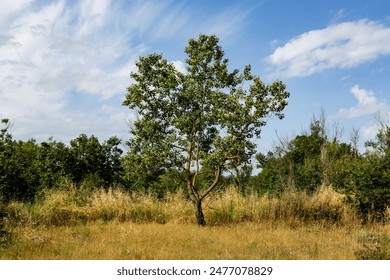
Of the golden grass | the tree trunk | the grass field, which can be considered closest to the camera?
the golden grass

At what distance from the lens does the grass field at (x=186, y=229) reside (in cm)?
1225

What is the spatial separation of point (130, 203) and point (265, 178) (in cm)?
1474

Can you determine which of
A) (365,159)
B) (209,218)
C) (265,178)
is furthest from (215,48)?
(265,178)

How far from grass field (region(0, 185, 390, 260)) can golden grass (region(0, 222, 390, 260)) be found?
26mm

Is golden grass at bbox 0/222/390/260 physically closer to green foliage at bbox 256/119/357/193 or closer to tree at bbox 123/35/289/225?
tree at bbox 123/35/289/225

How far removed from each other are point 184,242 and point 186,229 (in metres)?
2.72

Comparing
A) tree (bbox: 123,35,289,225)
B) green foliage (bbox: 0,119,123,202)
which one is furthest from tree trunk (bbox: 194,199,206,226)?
green foliage (bbox: 0,119,123,202)

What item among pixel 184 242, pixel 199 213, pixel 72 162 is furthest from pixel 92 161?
pixel 184 242

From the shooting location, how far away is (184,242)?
14031 millimetres

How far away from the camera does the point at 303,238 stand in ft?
49.4

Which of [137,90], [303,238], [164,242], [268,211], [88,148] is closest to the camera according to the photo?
[164,242]

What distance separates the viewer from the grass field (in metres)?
12.2
